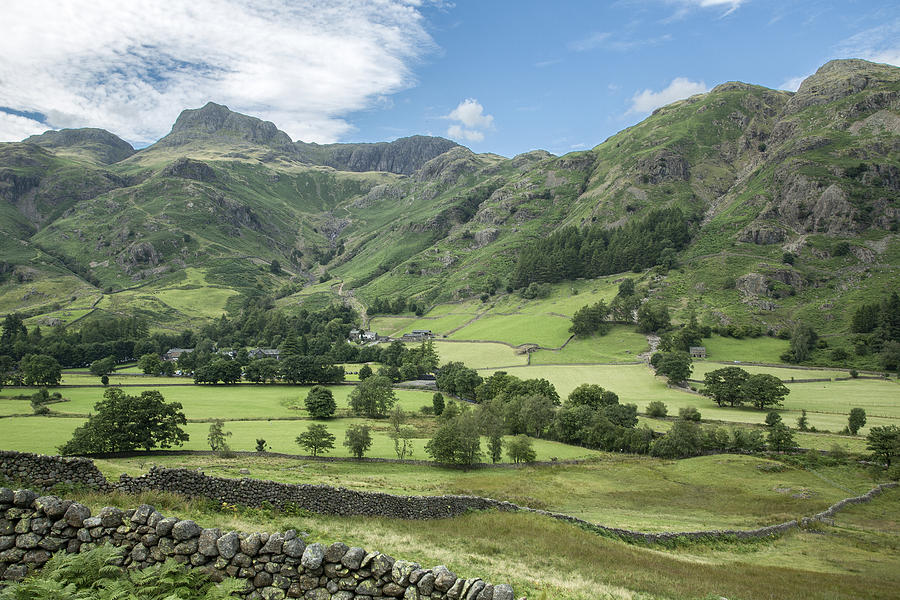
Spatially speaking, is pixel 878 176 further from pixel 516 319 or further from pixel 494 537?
pixel 494 537

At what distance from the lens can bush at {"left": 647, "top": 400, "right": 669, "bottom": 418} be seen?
244 feet

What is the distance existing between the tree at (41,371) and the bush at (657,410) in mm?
111108

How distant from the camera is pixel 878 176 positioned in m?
170

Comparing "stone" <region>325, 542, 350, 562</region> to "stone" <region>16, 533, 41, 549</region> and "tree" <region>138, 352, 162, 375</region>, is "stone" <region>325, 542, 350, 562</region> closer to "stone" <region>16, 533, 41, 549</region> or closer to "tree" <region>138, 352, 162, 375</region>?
"stone" <region>16, 533, 41, 549</region>

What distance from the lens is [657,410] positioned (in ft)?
244

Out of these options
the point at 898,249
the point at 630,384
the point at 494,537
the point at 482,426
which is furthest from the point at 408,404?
the point at 898,249

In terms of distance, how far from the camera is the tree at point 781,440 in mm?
58062

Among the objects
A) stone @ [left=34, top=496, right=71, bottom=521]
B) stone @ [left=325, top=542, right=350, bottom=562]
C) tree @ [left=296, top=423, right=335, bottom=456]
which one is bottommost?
tree @ [left=296, top=423, right=335, bottom=456]

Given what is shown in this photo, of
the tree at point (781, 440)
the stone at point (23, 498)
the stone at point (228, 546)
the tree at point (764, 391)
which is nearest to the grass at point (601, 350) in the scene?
the tree at point (764, 391)

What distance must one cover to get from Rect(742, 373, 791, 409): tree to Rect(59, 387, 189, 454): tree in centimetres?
8939

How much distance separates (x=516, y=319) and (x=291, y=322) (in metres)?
92.1

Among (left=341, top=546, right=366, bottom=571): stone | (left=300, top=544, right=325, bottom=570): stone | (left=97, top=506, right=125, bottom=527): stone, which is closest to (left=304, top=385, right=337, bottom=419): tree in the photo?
(left=97, top=506, right=125, bottom=527): stone

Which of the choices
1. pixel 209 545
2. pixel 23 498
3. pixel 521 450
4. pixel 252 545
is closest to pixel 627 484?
pixel 521 450

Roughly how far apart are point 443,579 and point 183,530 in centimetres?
531
